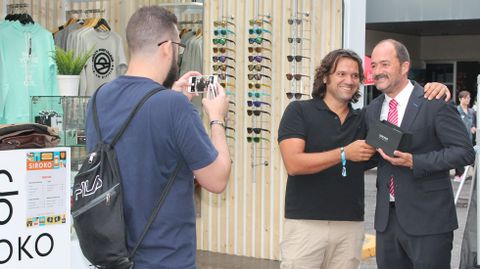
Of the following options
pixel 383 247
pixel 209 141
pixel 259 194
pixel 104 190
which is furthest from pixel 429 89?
pixel 259 194

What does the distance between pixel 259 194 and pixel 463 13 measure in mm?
12923

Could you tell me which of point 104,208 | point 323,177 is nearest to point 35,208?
point 104,208

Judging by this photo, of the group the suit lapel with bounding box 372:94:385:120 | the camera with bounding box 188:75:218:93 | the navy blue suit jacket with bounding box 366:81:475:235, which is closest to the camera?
the camera with bounding box 188:75:218:93

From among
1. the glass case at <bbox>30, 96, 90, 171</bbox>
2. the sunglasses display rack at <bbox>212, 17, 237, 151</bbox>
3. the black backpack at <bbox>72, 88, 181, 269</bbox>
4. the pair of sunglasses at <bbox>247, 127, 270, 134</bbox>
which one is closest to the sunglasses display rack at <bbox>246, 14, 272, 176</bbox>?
the pair of sunglasses at <bbox>247, 127, 270, 134</bbox>

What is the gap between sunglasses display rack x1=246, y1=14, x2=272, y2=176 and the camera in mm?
7055

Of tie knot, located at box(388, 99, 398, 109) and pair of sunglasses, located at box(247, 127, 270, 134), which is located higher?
tie knot, located at box(388, 99, 398, 109)

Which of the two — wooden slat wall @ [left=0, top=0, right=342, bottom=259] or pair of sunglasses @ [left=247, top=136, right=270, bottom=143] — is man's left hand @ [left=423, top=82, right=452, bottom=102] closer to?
wooden slat wall @ [left=0, top=0, right=342, bottom=259]

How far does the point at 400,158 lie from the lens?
3.73 meters

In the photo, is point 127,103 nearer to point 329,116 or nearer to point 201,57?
point 329,116

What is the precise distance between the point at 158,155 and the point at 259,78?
455 centimetres

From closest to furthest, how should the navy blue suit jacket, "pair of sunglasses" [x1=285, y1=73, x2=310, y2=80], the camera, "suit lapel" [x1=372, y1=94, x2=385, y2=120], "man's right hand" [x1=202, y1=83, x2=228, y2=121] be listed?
"man's right hand" [x1=202, y1=83, x2=228, y2=121], the camera, the navy blue suit jacket, "suit lapel" [x1=372, y1=94, x2=385, y2=120], "pair of sunglasses" [x1=285, y1=73, x2=310, y2=80]

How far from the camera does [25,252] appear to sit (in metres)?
3.72

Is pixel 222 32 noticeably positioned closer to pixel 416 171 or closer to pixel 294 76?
pixel 294 76

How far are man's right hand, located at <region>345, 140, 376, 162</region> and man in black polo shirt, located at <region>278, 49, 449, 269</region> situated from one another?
0.28 feet
